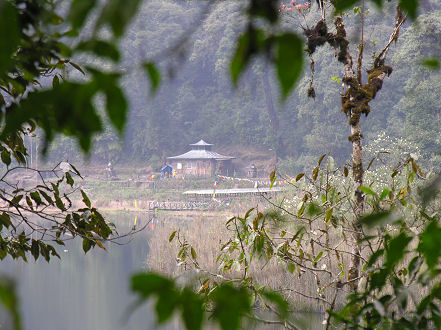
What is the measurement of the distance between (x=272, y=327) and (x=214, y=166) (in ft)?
40.1

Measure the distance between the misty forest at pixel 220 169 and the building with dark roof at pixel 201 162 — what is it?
74mm

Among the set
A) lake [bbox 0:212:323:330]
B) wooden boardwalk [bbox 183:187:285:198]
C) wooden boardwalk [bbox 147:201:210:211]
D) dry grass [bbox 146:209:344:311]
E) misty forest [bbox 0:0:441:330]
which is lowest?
lake [bbox 0:212:323:330]

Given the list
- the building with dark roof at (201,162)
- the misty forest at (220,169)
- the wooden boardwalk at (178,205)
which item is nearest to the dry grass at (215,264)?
the misty forest at (220,169)

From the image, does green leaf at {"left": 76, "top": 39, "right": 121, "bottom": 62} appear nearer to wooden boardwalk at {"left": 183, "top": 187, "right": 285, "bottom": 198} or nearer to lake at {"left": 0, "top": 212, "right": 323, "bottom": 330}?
lake at {"left": 0, "top": 212, "right": 323, "bottom": 330}

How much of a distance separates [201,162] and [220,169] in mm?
748

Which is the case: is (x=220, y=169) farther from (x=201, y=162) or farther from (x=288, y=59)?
(x=288, y=59)

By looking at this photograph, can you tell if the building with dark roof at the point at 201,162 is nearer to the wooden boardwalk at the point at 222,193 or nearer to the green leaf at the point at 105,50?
the wooden boardwalk at the point at 222,193

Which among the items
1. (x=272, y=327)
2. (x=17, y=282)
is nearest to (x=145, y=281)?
(x=17, y=282)

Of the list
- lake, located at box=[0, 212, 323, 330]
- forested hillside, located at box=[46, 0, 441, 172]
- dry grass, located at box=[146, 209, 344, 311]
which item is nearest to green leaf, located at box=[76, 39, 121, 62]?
dry grass, located at box=[146, 209, 344, 311]

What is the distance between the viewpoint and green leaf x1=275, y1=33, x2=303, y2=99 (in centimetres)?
28

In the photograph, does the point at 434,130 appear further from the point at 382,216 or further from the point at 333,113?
the point at 382,216

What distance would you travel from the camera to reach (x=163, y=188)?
659 inches

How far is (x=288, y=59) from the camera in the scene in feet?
0.94

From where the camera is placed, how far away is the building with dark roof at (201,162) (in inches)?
663
